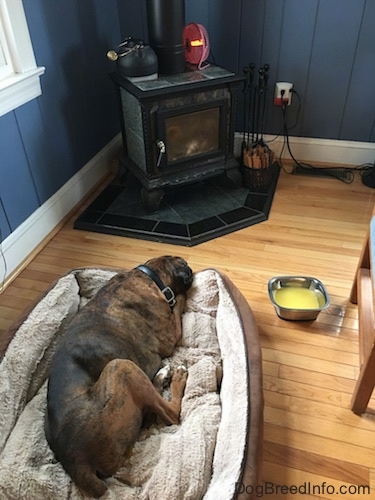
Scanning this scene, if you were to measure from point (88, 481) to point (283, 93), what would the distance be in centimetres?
242

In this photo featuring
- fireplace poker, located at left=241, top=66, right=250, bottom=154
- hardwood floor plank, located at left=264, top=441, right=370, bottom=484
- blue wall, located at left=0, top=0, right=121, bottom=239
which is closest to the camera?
hardwood floor plank, located at left=264, top=441, right=370, bottom=484

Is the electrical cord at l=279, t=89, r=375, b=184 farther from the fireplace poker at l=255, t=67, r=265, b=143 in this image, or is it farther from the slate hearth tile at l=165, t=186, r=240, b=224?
the slate hearth tile at l=165, t=186, r=240, b=224

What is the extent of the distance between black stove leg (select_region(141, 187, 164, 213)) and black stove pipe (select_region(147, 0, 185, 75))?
2.15ft

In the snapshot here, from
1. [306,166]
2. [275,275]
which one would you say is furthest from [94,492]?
[306,166]

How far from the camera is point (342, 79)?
8.68 feet

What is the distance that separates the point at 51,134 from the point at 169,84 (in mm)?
693

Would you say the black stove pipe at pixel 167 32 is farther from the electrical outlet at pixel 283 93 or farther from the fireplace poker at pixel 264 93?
the electrical outlet at pixel 283 93

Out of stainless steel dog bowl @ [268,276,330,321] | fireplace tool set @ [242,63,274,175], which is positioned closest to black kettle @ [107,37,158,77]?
fireplace tool set @ [242,63,274,175]

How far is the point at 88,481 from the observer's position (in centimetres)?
114

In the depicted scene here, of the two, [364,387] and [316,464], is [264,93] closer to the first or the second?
[364,387]

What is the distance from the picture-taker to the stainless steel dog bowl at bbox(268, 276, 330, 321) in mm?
1767

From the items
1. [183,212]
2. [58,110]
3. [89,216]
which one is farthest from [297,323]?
[58,110]

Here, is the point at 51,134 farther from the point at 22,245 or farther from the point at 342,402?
the point at 342,402

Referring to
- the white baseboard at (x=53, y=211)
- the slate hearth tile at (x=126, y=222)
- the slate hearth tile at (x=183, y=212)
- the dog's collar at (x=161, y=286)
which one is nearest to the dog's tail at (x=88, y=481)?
the dog's collar at (x=161, y=286)
